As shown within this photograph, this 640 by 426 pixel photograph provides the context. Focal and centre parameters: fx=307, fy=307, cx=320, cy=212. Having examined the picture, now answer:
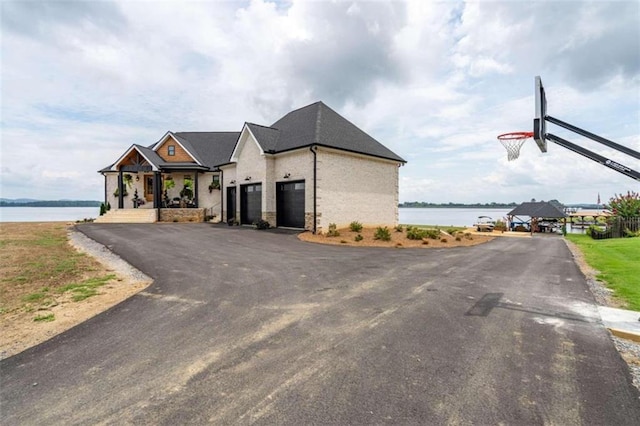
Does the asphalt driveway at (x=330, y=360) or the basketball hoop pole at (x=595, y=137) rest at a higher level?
the basketball hoop pole at (x=595, y=137)

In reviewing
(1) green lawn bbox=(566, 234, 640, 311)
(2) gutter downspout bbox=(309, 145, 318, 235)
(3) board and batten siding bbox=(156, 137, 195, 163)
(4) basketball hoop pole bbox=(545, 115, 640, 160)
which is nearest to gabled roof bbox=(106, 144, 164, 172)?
(3) board and batten siding bbox=(156, 137, 195, 163)

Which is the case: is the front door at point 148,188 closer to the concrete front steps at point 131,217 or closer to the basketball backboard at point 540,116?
the concrete front steps at point 131,217

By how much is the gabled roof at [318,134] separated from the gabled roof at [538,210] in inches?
782

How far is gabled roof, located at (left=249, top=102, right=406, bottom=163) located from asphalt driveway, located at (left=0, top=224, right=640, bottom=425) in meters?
13.0

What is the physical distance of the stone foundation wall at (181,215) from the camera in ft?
87.8

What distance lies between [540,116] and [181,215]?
26350mm

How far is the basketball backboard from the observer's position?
26.3ft

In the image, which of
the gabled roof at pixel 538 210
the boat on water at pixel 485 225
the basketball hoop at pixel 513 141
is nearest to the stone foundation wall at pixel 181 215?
the basketball hoop at pixel 513 141

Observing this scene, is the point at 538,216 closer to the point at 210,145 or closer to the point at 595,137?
the point at 595,137

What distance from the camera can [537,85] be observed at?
7.96 meters

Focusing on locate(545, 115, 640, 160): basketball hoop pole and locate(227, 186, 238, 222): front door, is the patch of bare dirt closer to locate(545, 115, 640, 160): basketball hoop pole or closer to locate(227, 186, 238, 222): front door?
locate(545, 115, 640, 160): basketball hoop pole

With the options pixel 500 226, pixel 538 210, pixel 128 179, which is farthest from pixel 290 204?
pixel 538 210

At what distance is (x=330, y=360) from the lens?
3.70 m

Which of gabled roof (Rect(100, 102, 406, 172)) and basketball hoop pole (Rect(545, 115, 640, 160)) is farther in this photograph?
gabled roof (Rect(100, 102, 406, 172))
